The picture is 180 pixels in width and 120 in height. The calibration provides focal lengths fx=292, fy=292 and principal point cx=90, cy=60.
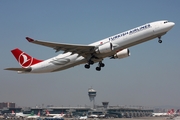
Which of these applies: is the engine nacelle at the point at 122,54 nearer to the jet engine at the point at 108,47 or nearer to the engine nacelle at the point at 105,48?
the jet engine at the point at 108,47

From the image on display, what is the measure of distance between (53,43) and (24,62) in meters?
14.3

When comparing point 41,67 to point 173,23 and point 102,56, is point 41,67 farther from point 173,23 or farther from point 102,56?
point 173,23

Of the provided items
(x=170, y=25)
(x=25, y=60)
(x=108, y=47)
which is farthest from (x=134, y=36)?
(x=25, y=60)

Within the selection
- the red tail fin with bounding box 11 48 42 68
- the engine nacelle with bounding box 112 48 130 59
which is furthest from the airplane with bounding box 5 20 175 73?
the red tail fin with bounding box 11 48 42 68

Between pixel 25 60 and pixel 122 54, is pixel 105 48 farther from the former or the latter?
pixel 25 60

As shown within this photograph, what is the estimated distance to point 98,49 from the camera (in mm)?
46594

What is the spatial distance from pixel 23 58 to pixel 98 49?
17.1 metres

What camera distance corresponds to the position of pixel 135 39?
44.7 m

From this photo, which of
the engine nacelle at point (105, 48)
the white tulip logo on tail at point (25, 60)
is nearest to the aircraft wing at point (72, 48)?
the engine nacelle at point (105, 48)

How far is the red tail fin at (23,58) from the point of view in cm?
5466

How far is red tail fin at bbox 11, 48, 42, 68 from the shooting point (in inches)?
2152

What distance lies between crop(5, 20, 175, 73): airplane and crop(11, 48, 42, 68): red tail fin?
0.70 metres

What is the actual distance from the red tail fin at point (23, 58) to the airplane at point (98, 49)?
2.31 feet

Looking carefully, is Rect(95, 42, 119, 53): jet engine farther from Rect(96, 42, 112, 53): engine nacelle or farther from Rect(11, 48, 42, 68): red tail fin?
Rect(11, 48, 42, 68): red tail fin
